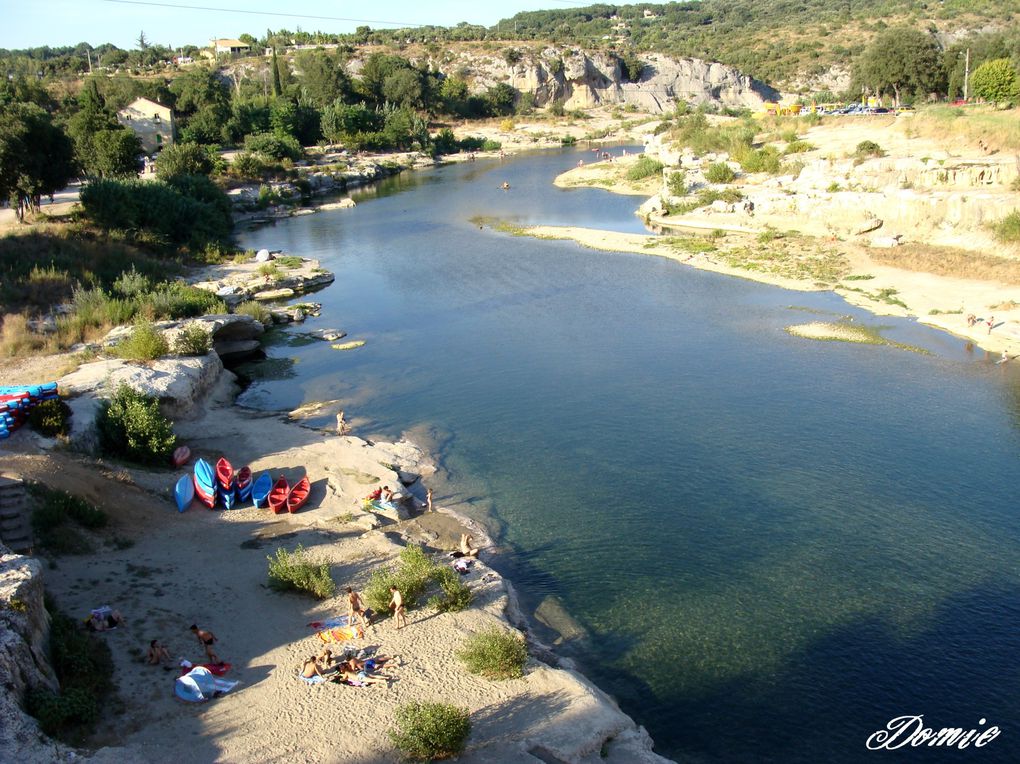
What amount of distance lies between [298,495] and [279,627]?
6.97 metres

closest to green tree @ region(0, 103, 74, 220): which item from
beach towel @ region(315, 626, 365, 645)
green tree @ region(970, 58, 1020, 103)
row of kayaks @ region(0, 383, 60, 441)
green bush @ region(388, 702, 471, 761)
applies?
row of kayaks @ region(0, 383, 60, 441)

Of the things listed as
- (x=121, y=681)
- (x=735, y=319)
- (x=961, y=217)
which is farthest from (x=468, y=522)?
(x=961, y=217)

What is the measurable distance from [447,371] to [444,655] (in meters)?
20.8

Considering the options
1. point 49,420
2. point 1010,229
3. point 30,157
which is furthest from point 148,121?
point 1010,229

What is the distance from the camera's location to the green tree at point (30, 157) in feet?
155

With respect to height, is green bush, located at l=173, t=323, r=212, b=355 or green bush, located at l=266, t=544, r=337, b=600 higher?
green bush, located at l=173, t=323, r=212, b=355

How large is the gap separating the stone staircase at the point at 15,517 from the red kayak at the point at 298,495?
22.7ft

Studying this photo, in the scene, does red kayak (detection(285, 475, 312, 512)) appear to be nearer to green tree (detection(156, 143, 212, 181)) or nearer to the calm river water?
the calm river water

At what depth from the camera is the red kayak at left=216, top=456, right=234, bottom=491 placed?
2478cm

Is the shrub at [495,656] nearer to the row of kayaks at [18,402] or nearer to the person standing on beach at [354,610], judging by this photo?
the person standing on beach at [354,610]

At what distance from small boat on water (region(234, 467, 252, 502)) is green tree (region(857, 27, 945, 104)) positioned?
9126 centimetres

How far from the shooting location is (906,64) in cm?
9000

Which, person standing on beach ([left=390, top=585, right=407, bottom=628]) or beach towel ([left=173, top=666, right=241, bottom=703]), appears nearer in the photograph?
beach towel ([left=173, top=666, right=241, bottom=703])

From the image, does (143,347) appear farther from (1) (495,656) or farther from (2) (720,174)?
(2) (720,174)
